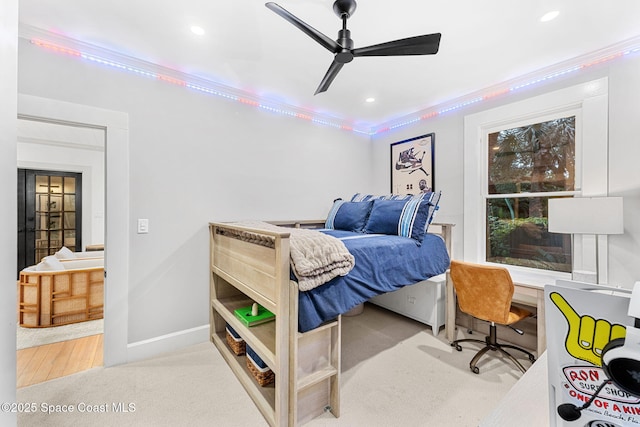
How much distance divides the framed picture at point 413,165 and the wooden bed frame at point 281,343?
2335mm

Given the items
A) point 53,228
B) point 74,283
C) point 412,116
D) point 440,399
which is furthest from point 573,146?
point 53,228

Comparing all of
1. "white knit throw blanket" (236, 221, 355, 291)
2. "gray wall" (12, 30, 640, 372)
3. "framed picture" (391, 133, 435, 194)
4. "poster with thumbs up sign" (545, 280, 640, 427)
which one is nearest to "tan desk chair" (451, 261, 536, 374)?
"gray wall" (12, 30, 640, 372)

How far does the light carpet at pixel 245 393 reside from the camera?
5.28ft

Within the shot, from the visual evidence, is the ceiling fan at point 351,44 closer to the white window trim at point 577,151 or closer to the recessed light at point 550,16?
the recessed light at point 550,16

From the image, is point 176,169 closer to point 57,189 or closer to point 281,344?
point 281,344

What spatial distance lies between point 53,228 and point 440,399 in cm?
636

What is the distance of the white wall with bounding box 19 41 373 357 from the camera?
2070 mm

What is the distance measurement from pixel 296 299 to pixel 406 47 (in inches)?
61.4

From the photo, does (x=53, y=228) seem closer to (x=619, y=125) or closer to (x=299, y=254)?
(x=299, y=254)

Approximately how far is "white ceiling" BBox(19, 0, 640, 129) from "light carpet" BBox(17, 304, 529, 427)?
2481 millimetres

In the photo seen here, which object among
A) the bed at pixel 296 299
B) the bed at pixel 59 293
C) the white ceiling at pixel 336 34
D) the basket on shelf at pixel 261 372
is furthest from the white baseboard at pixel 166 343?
the white ceiling at pixel 336 34

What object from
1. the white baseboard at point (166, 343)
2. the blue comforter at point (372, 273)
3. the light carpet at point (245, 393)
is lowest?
the light carpet at point (245, 393)

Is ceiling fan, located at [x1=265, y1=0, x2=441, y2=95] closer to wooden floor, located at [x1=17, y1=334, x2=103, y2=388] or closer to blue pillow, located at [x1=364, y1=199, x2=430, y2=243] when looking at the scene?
blue pillow, located at [x1=364, y1=199, x2=430, y2=243]

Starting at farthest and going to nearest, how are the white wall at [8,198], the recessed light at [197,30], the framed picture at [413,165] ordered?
the framed picture at [413,165] → the recessed light at [197,30] → the white wall at [8,198]
